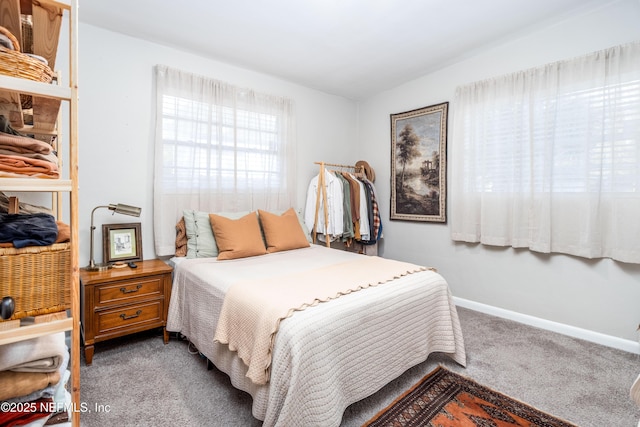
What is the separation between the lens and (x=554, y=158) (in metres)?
2.55

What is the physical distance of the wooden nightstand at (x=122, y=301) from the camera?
2059 mm

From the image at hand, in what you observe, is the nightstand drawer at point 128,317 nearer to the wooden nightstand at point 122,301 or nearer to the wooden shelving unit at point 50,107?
the wooden nightstand at point 122,301

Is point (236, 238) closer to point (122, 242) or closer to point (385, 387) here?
point (122, 242)

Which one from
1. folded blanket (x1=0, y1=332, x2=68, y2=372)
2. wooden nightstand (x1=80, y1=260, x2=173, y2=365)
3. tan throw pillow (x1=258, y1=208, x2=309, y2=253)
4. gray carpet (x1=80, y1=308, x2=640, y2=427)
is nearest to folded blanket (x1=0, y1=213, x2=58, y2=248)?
folded blanket (x1=0, y1=332, x2=68, y2=372)

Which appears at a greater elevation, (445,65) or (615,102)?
(445,65)

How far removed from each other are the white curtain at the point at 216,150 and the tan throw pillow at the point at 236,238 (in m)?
0.45

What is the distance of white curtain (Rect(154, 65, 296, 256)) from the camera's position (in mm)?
2752

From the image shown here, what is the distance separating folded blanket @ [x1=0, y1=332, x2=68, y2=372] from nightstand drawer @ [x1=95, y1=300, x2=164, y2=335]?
131 centimetres

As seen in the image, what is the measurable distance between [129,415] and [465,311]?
2.97 m

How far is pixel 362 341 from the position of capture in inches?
61.6

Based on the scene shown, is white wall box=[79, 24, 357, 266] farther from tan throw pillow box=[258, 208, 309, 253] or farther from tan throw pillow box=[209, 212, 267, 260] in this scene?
tan throw pillow box=[258, 208, 309, 253]

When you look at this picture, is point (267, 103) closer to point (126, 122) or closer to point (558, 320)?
point (126, 122)

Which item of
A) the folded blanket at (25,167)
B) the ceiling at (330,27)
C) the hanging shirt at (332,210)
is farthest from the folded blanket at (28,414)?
the hanging shirt at (332,210)

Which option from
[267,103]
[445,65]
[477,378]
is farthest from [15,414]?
[445,65]
